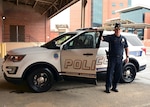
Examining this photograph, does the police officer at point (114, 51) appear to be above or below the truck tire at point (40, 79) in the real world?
above

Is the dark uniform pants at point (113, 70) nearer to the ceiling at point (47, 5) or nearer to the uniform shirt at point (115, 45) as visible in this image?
the uniform shirt at point (115, 45)

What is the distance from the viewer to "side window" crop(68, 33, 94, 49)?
6609 millimetres

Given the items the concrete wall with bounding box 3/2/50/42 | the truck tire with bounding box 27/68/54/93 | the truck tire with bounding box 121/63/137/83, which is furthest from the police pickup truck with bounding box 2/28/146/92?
the concrete wall with bounding box 3/2/50/42

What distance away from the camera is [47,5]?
25766mm

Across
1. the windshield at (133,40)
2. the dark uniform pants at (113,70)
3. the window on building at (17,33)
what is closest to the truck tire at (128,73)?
the windshield at (133,40)

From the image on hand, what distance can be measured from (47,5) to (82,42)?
20.0m

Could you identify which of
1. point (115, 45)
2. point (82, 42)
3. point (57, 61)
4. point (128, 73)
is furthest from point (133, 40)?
point (57, 61)

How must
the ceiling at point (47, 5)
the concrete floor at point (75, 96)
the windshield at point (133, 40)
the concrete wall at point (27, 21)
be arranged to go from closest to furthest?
the concrete floor at point (75, 96), the windshield at point (133, 40), the ceiling at point (47, 5), the concrete wall at point (27, 21)

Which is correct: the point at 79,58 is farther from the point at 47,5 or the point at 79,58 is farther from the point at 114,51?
the point at 47,5

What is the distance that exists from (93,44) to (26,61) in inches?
78.5

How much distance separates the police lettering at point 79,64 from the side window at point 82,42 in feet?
1.52

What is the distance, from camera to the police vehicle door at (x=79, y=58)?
6246 millimetres

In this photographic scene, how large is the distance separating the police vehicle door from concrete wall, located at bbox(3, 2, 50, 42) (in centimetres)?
2178

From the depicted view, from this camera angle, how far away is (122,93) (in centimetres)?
633
